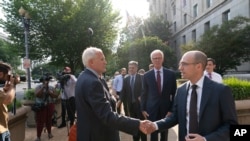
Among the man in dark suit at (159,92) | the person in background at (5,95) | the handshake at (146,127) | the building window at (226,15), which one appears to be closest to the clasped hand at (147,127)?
the handshake at (146,127)

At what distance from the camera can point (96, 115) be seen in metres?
3.52

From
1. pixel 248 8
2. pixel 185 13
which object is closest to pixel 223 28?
pixel 248 8

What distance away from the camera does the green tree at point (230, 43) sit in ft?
76.7

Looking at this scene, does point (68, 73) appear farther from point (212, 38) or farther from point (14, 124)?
point (212, 38)

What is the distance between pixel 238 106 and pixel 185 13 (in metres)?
44.5

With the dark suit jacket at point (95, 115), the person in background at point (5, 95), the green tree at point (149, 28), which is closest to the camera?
the dark suit jacket at point (95, 115)

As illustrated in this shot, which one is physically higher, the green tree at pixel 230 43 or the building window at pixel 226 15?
the building window at pixel 226 15

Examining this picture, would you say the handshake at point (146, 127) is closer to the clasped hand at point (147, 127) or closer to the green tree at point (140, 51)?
the clasped hand at point (147, 127)

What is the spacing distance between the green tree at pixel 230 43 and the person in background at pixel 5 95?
70.3ft

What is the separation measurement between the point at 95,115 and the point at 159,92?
2.48 metres

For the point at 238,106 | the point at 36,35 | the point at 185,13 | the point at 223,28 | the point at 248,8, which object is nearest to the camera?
the point at 238,106

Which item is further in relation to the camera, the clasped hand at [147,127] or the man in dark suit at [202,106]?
the clasped hand at [147,127]

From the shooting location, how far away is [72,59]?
29.8 metres

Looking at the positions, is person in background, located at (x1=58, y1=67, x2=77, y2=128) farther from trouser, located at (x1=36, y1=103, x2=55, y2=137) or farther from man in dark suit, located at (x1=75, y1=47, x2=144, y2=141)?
man in dark suit, located at (x1=75, y1=47, x2=144, y2=141)
